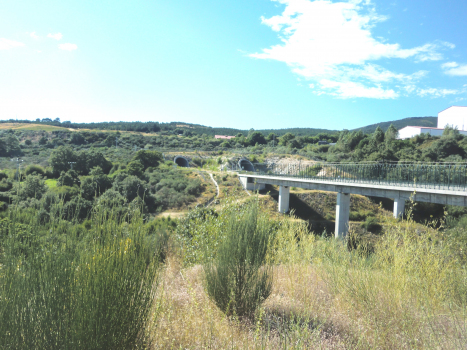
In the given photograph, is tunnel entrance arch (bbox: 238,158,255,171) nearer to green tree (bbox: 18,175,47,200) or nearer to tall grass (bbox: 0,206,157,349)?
green tree (bbox: 18,175,47,200)

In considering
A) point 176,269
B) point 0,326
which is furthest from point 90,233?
point 176,269

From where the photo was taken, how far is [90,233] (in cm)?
261

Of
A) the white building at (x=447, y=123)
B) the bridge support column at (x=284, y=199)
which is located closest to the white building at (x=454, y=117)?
the white building at (x=447, y=123)

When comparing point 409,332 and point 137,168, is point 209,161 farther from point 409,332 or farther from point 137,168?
point 409,332

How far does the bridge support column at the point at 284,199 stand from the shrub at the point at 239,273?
31.3 meters

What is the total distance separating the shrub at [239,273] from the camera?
454 cm

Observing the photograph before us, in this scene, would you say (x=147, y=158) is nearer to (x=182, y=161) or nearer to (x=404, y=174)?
(x=182, y=161)

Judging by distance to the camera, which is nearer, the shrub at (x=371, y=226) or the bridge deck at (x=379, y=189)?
the bridge deck at (x=379, y=189)

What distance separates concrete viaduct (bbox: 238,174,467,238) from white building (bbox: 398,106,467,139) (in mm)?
55035

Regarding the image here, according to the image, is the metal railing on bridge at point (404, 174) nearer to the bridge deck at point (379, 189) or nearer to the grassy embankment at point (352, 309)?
the bridge deck at point (379, 189)

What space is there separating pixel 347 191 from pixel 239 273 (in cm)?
2451

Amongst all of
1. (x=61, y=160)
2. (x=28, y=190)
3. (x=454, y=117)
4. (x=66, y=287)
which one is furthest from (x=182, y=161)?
(x=454, y=117)

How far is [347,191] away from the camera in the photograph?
27.2 metres

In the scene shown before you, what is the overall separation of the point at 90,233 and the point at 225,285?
8.15 feet
